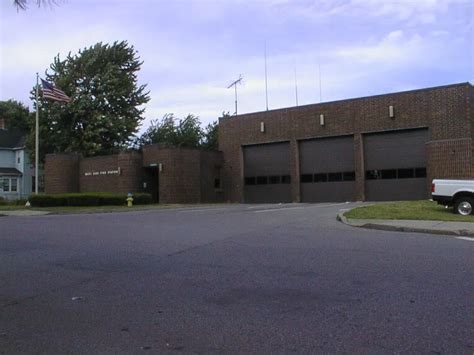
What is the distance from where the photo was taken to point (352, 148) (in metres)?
37.7

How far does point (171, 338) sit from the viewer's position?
516 cm

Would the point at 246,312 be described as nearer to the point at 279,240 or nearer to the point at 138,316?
the point at 138,316

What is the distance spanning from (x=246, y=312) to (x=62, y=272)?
393cm

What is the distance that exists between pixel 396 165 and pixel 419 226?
22312 millimetres

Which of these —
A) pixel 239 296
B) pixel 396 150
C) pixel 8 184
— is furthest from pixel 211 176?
pixel 239 296

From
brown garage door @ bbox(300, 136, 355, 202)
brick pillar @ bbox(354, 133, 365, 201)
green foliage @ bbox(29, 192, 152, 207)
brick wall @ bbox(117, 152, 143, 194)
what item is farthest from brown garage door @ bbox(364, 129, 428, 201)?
brick wall @ bbox(117, 152, 143, 194)

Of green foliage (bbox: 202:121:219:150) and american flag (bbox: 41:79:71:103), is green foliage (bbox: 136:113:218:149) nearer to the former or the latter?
green foliage (bbox: 202:121:219:150)

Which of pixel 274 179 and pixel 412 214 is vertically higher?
pixel 274 179

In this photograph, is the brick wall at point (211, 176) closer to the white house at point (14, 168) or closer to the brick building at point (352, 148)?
the brick building at point (352, 148)

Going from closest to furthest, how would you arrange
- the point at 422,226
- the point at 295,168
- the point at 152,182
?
the point at 422,226 < the point at 295,168 < the point at 152,182

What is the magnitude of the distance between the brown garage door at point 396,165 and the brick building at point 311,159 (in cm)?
7

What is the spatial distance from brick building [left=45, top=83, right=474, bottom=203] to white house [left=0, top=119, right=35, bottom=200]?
1471 centimetres

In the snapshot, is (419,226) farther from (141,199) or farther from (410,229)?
(141,199)

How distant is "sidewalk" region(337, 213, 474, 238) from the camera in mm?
13404
